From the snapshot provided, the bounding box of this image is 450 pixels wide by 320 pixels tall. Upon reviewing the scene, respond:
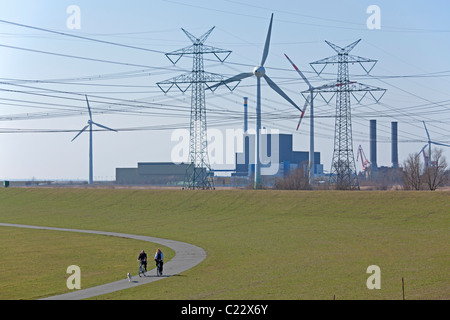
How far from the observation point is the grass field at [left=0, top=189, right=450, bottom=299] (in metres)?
35.7

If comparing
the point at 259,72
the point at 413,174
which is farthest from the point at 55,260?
the point at 413,174

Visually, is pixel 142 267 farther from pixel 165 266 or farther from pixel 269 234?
pixel 269 234

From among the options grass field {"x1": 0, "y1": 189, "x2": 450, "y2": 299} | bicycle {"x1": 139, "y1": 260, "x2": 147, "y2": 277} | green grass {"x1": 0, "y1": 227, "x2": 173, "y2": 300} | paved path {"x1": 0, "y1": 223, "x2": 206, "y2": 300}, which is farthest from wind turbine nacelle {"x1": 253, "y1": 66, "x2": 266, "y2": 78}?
bicycle {"x1": 139, "y1": 260, "x2": 147, "y2": 277}

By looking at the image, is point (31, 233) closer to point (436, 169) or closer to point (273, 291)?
point (273, 291)

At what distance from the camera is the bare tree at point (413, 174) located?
106 metres

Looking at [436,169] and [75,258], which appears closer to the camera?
[75,258]

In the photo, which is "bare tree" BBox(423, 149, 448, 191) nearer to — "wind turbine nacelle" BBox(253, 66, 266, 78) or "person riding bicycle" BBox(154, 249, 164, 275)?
"wind turbine nacelle" BBox(253, 66, 266, 78)

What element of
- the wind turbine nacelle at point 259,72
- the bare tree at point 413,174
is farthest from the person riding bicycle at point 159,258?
the bare tree at point 413,174

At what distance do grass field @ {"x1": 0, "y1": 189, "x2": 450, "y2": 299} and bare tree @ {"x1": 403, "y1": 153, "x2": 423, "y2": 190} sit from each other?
19363mm

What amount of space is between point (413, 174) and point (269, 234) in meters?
48.3

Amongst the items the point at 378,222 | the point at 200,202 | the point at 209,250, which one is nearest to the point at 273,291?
the point at 209,250

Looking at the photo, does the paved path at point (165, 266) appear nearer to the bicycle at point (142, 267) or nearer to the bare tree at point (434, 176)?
the bicycle at point (142, 267)
